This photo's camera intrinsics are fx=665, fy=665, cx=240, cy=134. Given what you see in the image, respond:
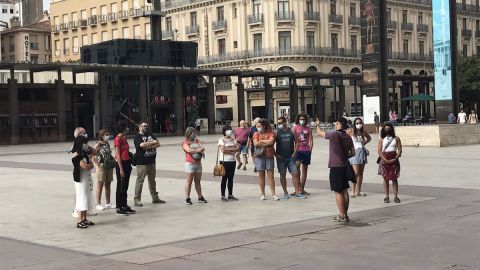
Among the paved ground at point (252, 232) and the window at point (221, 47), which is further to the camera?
the window at point (221, 47)

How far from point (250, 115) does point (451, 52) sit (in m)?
39.2

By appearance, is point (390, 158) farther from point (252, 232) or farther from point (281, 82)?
point (281, 82)

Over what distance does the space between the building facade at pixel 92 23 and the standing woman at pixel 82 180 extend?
220 ft

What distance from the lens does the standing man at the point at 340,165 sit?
1054cm

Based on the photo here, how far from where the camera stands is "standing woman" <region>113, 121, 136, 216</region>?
40.0 feet

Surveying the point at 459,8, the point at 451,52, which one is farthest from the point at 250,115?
the point at 451,52

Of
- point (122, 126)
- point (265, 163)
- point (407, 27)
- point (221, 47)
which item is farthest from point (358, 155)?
point (407, 27)

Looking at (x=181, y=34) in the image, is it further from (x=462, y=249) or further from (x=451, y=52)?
(x=462, y=249)

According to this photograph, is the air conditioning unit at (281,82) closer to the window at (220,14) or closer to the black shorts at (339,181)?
the window at (220,14)

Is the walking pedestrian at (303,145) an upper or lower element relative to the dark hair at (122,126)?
lower

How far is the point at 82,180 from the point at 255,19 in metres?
60.2

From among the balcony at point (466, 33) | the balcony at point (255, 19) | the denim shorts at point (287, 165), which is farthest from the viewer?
the balcony at point (466, 33)

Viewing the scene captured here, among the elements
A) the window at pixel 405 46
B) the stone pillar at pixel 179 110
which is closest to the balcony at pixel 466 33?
the window at pixel 405 46

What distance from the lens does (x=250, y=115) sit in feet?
235
